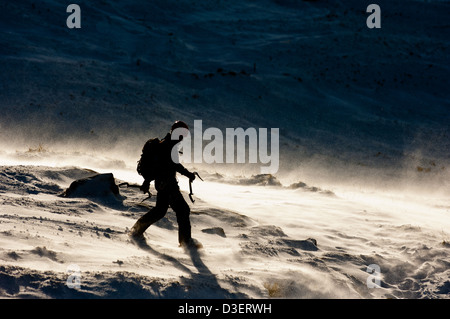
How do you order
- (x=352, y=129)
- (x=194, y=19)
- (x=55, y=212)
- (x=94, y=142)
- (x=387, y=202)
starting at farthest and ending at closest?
(x=194, y=19), (x=352, y=129), (x=94, y=142), (x=387, y=202), (x=55, y=212)

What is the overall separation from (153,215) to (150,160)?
0.81 metres

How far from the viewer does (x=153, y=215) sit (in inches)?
279

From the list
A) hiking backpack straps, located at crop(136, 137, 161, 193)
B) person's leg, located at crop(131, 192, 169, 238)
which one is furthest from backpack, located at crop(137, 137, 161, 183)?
person's leg, located at crop(131, 192, 169, 238)

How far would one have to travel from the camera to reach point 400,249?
8414 millimetres

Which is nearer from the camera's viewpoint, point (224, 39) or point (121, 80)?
point (121, 80)

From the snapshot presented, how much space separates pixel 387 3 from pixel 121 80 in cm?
2159

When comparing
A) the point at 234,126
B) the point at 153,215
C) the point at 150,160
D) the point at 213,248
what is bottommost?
the point at 213,248

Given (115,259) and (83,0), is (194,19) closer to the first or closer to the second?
(83,0)

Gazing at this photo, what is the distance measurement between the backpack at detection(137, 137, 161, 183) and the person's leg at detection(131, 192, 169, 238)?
35 cm

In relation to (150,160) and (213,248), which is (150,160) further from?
(213,248)

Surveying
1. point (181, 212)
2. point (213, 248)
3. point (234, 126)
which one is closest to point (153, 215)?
point (181, 212)

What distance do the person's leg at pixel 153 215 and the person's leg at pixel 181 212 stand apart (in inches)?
3.8

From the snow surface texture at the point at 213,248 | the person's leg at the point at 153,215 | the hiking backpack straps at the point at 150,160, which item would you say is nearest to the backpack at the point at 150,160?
the hiking backpack straps at the point at 150,160
